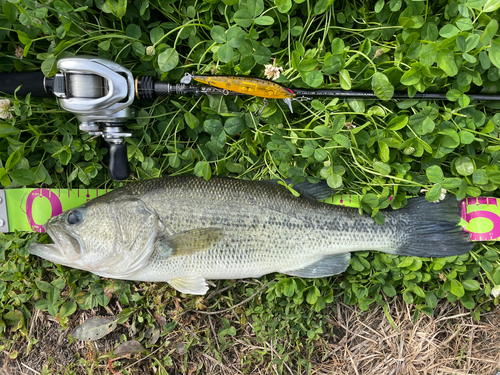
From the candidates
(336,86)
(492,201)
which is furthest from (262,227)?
(492,201)

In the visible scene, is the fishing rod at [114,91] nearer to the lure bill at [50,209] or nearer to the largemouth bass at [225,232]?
the largemouth bass at [225,232]

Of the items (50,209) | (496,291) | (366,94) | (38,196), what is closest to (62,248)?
(50,209)

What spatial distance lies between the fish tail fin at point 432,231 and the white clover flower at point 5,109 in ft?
9.14

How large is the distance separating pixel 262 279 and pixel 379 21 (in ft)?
6.74

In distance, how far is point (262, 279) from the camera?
2377 mm

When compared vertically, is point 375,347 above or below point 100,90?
below

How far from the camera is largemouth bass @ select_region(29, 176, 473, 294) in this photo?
1975 millimetres

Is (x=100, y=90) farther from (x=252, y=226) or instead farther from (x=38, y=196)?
(x=252, y=226)

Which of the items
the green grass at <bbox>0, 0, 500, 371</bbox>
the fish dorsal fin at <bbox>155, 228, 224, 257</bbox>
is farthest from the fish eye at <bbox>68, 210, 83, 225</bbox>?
the fish dorsal fin at <bbox>155, 228, 224, 257</bbox>

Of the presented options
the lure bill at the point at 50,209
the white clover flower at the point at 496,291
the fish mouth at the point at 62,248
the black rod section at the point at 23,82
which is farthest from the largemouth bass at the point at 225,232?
the black rod section at the point at 23,82

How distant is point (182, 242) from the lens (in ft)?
6.59

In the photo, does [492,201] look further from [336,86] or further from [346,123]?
[336,86]

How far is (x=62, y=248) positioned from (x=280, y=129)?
1.67 meters

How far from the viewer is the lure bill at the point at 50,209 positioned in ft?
7.37
